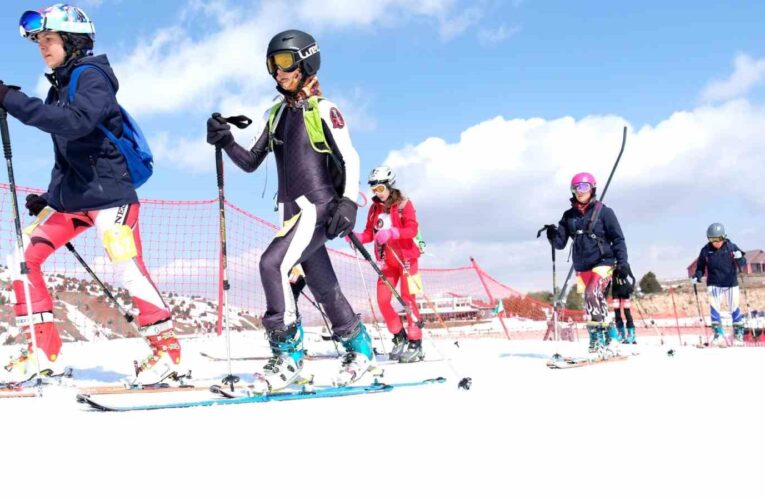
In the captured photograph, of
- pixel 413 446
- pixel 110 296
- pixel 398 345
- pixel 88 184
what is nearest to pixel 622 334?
pixel 398 345

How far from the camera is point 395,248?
8.48 m

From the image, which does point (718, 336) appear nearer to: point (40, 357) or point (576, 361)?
point (576, 361)

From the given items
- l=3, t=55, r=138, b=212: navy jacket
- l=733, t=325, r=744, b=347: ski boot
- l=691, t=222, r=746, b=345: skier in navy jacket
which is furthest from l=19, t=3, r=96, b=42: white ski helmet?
l=733, t=325, r=744, b=347: ski boot

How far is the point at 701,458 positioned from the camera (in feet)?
8.48

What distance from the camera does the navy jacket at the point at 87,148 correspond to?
4848mm

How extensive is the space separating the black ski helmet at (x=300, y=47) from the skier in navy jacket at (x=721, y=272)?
9.89m

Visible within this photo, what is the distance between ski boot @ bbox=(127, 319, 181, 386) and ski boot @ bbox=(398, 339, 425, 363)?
3.24 metres

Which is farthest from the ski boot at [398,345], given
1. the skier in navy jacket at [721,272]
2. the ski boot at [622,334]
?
the skier in navy jacket at [721,272]

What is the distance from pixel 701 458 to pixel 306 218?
2812mm

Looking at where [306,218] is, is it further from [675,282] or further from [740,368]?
[675,282]

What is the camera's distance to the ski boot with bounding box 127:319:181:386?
5.12 m

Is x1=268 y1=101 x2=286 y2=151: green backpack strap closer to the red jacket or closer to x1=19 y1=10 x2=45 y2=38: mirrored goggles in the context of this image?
x1=19 y1=10 x2=45 y2=38: mirrored goggles

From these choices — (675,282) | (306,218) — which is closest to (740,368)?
(306,218)

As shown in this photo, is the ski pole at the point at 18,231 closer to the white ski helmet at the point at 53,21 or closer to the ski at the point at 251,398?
the white ski helmet at the point at 53,21
